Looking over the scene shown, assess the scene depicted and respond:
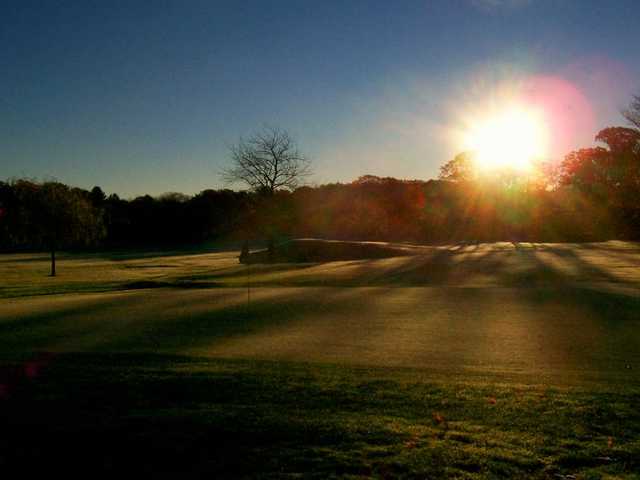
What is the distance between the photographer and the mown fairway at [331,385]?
7.01 m

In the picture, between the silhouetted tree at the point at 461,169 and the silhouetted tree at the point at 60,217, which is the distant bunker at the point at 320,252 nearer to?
the silhouetted tree at the point at 60,217

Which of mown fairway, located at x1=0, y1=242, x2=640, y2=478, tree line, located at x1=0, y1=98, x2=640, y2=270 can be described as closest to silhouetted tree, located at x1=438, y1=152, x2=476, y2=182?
tree line, located at x1=0, y1=98, x2=640, y2=270

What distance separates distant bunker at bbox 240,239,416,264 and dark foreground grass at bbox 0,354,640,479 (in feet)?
133

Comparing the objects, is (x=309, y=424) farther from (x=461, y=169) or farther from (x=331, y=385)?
(x=461, y=169)

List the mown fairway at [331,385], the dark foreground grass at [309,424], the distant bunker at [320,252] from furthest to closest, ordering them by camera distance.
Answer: the distant bunker at [320,252], the mown fairway at [331,385], the dark foreground grass at [309,424]

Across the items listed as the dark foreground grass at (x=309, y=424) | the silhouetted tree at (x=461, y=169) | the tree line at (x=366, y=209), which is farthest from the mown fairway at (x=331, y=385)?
the silhouetted tree at (x=461, y=169)

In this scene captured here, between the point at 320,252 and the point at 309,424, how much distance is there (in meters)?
46.2

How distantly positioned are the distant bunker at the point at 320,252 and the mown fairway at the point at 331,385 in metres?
29.5

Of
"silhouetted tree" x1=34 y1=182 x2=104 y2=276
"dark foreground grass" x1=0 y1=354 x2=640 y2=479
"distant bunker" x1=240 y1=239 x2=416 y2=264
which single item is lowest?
"dark foreground grass" x1=0 y1=354 x2=640 y2=479

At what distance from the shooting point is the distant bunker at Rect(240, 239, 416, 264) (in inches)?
2035

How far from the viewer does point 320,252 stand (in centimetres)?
5416

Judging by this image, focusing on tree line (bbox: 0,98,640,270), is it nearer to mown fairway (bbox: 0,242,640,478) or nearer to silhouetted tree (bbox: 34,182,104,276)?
silhouetted tree (bbox: 34,182,104,276)

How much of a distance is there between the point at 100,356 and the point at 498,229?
72.3 meters

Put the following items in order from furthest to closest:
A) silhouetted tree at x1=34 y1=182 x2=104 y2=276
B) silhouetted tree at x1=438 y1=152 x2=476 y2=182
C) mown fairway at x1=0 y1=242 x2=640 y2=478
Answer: silhouetted tree at x1=438 y1=152 x2=476 y2=182
silhouetted tree at x1=34 y1=182 x2=104 y2=276
mown fairway at x1=0 y1=242 x2=640 y2=478
